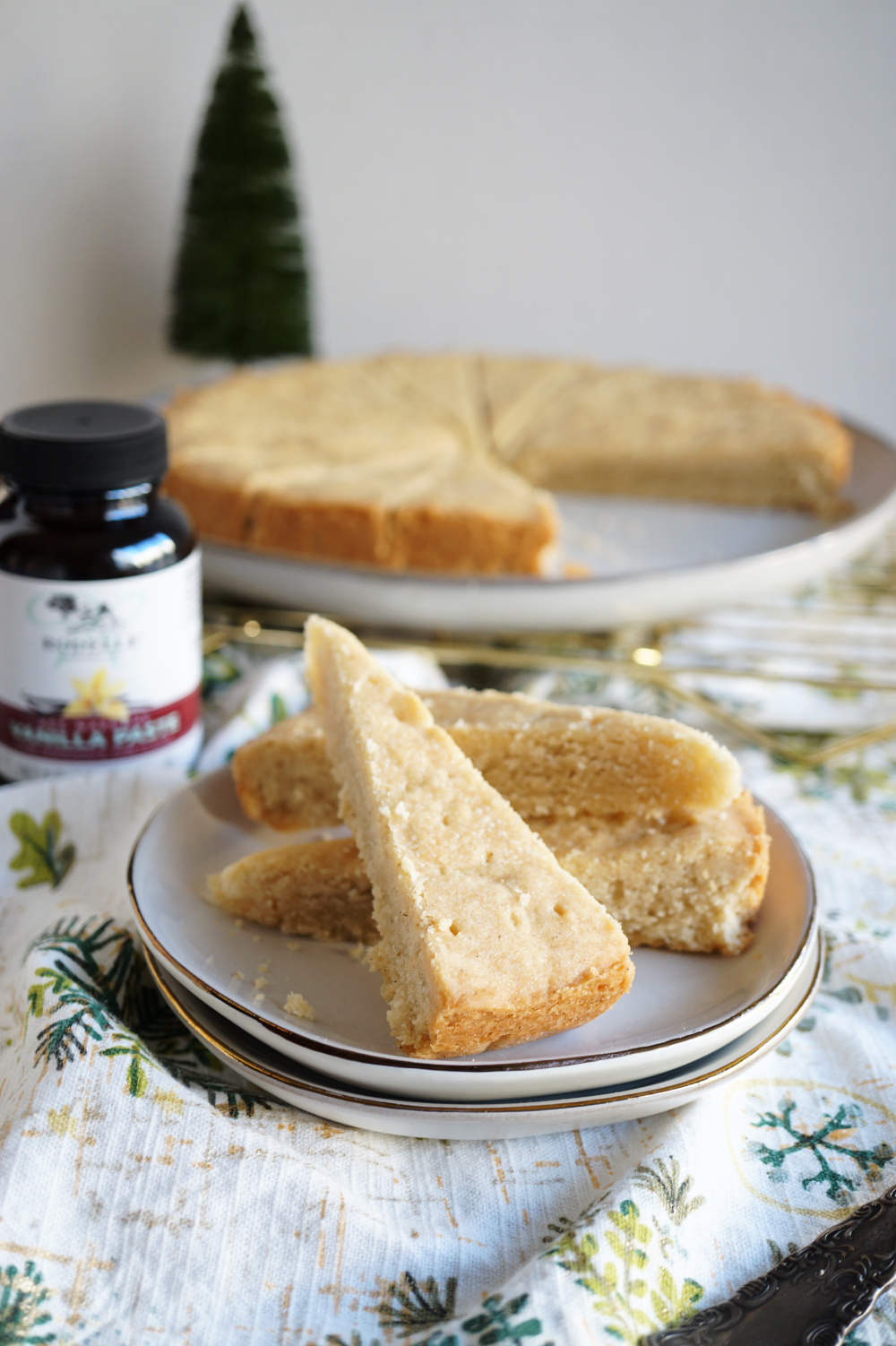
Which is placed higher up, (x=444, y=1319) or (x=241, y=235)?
(x=241, y=235)

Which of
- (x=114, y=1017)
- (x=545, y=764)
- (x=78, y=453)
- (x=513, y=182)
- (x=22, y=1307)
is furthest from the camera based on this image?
(x=513, y=182)

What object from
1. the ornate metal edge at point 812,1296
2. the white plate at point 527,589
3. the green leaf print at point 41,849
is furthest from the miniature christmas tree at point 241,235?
the ornate metal edge at point 812,1296

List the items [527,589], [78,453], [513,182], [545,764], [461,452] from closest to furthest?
[545,764]
[78,453]
[527,589]
[461,452]
[513,182]

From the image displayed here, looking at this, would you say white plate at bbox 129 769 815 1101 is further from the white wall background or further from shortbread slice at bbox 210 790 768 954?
the white wall background

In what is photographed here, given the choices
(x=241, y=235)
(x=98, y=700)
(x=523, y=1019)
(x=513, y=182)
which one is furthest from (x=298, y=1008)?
(x=513, y=182)

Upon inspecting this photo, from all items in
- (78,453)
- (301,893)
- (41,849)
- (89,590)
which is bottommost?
(41,849)

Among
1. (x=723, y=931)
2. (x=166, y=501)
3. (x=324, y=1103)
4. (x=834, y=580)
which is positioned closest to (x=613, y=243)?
(x=834, y=580)

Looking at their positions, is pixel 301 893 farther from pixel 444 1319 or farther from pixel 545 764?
pixel 444 1319
